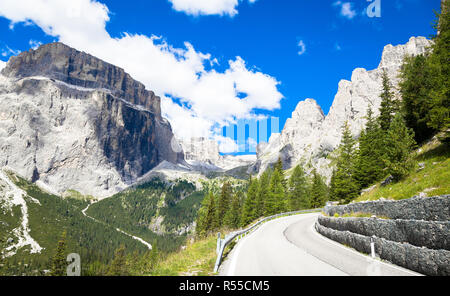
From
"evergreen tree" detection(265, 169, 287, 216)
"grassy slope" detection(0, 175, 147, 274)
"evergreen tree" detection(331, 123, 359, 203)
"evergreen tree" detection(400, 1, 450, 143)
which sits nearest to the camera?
"evergreen tree" detection(400, 1, 450, 143)

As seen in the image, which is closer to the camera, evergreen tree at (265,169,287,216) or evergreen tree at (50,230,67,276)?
evergreen tree at (50,230,67,276)

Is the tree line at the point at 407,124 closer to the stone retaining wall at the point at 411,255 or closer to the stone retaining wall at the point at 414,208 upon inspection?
the stone retaining wall at the point at 414,208

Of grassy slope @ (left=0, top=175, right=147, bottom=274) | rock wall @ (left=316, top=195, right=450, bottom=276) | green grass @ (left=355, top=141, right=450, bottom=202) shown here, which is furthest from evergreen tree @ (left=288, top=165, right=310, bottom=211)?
grassy slope @ (left=0, top=175, right=147, bottom=274)

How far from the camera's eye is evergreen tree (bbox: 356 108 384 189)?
113 feet

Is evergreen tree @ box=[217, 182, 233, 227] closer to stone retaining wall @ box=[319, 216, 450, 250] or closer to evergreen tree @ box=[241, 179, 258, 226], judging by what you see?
evergreen tree @ box=[241, 179, 258, 226]

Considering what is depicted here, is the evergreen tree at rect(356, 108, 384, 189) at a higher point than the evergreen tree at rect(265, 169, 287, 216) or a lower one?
higher

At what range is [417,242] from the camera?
8.96 meters

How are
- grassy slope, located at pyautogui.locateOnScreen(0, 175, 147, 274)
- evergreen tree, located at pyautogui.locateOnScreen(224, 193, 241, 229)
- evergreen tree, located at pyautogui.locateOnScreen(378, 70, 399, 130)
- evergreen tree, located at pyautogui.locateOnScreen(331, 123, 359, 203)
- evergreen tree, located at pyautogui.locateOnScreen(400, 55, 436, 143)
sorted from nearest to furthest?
1. evergreen tree, located at pyautogui.locateOnScreen(400, 55, 436, 143)
2. evergreen tree, located at pyautogui.locateOnScreen(378, 70, 399, 130)
3. evergreen tree, located at pyautogui.locateOnScreen(331, 123, 359, 203)
4. evergreen tree, located at pyautogui.locateOnScreen(224, 193, 241, 229)
5. grassy slope, located at pyautogui.locateOnScreen(0, 175, 147, 274)

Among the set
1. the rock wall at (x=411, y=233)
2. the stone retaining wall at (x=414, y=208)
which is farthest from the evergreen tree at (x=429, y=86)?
the rock wall at (x=411, y=233)

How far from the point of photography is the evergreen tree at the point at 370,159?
113 ft

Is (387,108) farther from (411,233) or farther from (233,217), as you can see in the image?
(233,217)

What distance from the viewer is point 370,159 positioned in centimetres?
3584
